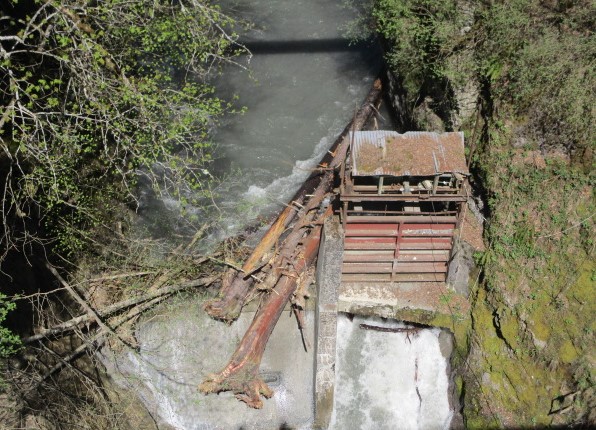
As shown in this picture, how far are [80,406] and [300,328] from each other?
5553mm

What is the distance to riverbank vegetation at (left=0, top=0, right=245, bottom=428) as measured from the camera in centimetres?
972

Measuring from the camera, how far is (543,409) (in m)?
10.6

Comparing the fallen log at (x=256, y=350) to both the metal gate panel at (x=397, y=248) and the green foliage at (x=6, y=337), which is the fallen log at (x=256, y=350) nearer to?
the metal gate panel at (x=397, y=248)

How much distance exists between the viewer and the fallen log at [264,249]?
1268 cm

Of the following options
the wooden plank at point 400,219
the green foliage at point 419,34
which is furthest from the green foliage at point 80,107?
the green foliage at point 419,34

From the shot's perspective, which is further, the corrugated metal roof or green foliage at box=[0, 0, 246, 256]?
the corrugated metal roof

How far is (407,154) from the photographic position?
11.0m

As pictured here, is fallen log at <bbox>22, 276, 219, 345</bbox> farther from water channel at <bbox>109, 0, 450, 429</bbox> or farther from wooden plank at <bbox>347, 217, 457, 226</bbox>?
wooden plank at <bbox>347, 217, 457, 226</bbox>

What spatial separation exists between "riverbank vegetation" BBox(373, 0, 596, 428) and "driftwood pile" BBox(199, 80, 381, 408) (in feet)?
13.6

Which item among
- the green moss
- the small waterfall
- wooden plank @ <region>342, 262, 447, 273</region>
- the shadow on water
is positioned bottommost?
the small waterfall

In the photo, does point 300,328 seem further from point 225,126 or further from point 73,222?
point 225,126

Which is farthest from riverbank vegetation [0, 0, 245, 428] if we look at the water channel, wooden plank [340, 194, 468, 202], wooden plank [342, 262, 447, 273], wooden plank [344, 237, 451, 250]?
wooden plank [342, 262, 447, 273]

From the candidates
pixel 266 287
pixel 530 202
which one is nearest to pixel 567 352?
pixel 530 202

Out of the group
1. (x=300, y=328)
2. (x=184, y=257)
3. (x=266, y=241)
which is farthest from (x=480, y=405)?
(x=184, y=257)
